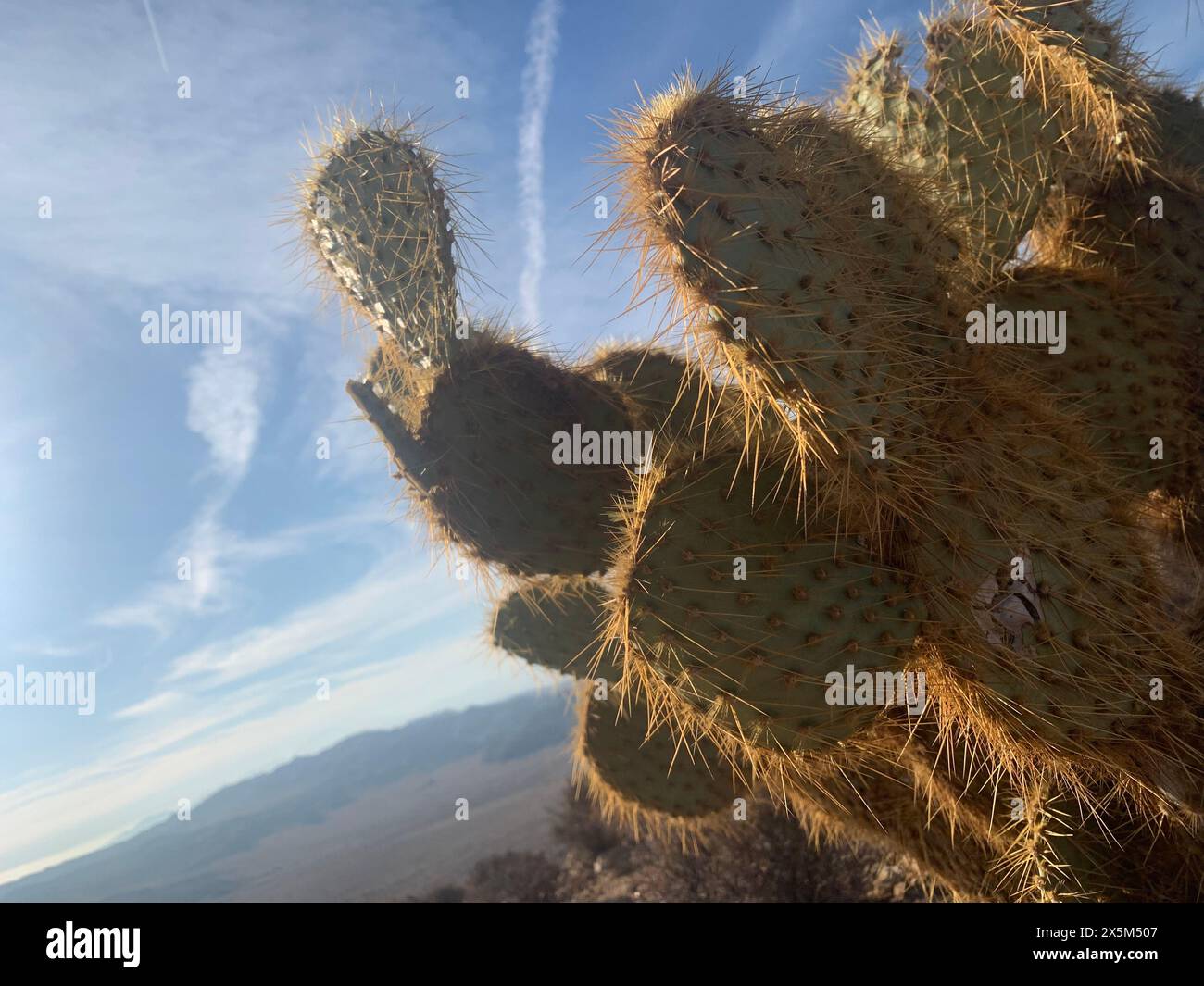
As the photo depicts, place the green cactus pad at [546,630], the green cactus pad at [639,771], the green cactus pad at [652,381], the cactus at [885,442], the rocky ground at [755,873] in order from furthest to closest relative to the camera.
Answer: the rocky ground at [755,873] < the green cactus pad at [546,630] < the green cactus pad at [639,771] < the green cactus pad at [652,381] < the cactus at [885,442]

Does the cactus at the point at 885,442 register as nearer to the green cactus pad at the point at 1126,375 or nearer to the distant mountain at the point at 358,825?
the green cactus pad at the point at 1126,375

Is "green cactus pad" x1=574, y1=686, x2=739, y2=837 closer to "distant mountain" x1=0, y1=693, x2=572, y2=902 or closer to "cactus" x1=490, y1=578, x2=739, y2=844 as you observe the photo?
"cactus" x1=490, y1=578, x2=739, y2=844

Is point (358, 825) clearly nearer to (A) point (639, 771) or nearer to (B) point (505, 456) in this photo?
(A) point (639, 771)

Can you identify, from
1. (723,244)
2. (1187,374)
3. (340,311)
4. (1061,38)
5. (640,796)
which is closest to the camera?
(723,244)

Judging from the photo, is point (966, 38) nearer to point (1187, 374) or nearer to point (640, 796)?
point (1187, 374)

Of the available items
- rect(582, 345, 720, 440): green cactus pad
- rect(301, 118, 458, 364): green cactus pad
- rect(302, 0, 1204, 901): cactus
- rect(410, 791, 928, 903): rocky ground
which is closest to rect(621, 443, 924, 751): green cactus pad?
rect(302, 0, 1204, 901): cactus

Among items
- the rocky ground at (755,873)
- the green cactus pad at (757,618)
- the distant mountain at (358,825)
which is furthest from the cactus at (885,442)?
the distant mountain at (358,825)
